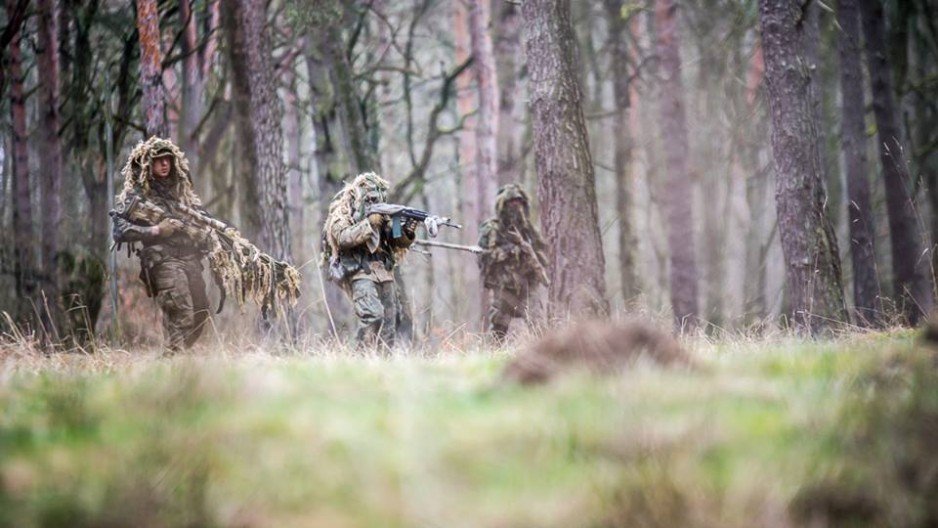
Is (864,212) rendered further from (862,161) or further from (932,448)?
(932,448)

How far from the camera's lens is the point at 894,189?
12.7 metres

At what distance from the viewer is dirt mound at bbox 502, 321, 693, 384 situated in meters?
4.16

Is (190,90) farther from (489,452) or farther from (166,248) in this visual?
(489,452)

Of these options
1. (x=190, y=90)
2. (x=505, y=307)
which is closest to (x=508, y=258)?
(x=505, y=307)

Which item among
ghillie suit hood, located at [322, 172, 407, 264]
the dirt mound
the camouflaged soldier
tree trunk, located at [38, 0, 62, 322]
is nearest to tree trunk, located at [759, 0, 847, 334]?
ghillie suit hood, located at [322, 172, 407, 264]

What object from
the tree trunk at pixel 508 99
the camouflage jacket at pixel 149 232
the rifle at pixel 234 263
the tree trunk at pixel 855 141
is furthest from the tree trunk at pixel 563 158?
the tree trunk at pixel 508 99

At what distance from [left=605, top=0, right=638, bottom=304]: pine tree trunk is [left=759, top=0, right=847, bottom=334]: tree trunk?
810 cm

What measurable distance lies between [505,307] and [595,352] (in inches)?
296

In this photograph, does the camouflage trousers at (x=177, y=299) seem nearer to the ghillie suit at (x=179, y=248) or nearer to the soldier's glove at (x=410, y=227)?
the ghillie suit at (x=179, y=248)

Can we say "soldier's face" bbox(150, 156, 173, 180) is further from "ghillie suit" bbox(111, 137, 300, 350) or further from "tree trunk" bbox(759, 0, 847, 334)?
"tree trunk" bbox(759, 0, 847, 334)

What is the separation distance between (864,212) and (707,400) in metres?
9.04

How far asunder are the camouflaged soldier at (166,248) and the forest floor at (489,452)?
423cm

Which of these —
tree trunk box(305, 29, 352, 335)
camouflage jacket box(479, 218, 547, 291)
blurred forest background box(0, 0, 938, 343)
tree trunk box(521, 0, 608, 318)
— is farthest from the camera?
tree trunk box(305, 29, 352, 335)

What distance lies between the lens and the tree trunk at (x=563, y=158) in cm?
913
